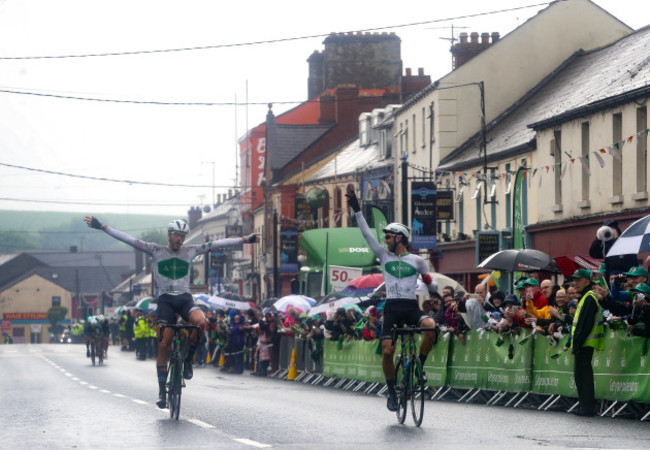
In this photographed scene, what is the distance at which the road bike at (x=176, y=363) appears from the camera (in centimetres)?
1559

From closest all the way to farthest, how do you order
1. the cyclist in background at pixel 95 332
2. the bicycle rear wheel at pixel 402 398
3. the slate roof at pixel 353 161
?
the bicycle rear wheel at pixel 402 398, the cyclist in background at pixel 95 332, the slate roof at pixel 353 161

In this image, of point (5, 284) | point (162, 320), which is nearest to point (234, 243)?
point (162, 320)

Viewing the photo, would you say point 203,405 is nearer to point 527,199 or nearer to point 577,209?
point 577,209

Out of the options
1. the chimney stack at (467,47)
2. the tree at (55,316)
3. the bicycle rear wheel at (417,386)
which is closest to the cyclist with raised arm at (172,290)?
the bicycle rear wheel at (417,386)

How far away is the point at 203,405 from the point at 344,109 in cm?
5935

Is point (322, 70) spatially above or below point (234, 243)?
above

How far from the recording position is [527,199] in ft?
134

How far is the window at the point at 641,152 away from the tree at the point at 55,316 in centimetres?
13933

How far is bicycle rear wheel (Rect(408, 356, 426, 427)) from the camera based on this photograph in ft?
47.1

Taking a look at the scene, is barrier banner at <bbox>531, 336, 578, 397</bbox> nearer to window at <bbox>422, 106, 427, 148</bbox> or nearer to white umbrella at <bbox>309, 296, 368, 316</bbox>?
white umbrella at <bbox>309, 296, 368, 316</bbox>

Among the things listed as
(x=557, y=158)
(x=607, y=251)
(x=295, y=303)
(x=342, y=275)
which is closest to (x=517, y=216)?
(x=557, y=158)

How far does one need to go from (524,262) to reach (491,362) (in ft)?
16.7

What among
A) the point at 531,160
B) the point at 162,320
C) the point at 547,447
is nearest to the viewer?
the point at 547,447

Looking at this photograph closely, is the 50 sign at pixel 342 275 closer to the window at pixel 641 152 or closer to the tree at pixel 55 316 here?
the window at pixel 641 152
